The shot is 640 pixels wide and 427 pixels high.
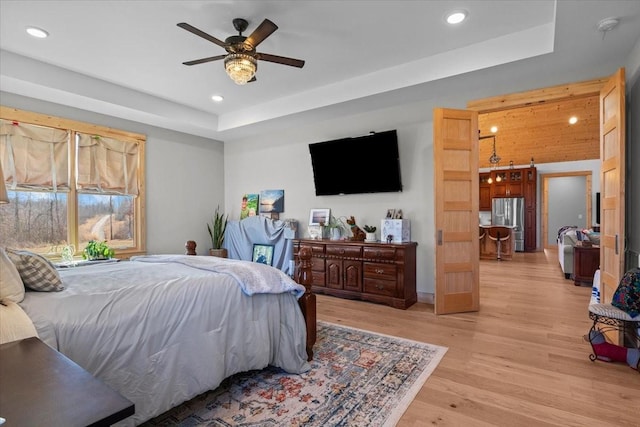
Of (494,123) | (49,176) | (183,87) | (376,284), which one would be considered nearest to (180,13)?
(183,87)

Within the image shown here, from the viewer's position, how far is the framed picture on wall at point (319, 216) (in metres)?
5.09

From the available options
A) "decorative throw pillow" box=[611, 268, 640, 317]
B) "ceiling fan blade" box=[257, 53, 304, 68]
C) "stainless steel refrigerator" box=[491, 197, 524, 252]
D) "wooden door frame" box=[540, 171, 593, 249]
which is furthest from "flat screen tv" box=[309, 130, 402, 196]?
A: "wooden door frame" box=[540, 171, 593, 249]

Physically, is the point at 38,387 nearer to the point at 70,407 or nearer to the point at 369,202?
the point at 70,407

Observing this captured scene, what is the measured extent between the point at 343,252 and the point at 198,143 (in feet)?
11.3

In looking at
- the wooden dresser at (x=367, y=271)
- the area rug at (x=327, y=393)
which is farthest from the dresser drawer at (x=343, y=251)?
the area rug at (x=327, y=393)

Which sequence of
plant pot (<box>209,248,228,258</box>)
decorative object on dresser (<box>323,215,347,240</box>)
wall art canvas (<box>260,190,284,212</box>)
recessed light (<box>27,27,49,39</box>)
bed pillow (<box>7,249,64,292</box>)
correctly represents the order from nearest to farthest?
bed pillow (<box>7,249,64,292</box>)
recessed light (<box>27,27,49,39</box>)
decorative object on dresser (<box>323,215,347,240</box>)
wall art canvas (<box>260,190,284,212</box>)
plant pot (<box>209,248,228,258</box>)

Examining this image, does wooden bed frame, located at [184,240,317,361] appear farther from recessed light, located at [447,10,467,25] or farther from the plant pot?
the plant pot

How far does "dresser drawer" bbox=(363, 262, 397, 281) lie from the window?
11.2ft

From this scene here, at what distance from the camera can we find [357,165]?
4703mm

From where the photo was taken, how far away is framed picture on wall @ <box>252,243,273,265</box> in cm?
546

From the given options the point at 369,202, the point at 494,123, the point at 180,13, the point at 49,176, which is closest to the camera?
the point at 180,13

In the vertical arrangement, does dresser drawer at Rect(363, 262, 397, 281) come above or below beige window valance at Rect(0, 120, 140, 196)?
below

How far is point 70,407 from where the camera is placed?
72cm

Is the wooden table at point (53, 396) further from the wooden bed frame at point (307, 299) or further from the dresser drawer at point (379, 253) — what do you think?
the dresser drawer at point (379, 253)
